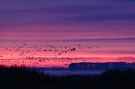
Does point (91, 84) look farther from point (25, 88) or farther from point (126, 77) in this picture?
point (25, 88)

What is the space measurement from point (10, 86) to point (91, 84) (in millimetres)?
4429

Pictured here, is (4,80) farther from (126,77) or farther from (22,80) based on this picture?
(126,77)

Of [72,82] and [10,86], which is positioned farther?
[72,82]

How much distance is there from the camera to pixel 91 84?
34.4 m

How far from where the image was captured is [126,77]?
111ft

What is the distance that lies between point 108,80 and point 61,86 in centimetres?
270

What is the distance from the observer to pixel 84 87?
111ft

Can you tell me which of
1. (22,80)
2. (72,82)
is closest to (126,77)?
(72,82)

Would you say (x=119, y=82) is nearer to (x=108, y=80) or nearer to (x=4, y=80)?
(x=108, y=80)

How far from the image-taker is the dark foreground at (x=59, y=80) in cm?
3309

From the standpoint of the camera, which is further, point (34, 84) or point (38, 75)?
point (38, 75)

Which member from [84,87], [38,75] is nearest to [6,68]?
[38,75]

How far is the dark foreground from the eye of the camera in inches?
1303

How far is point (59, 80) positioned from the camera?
35.2 m
